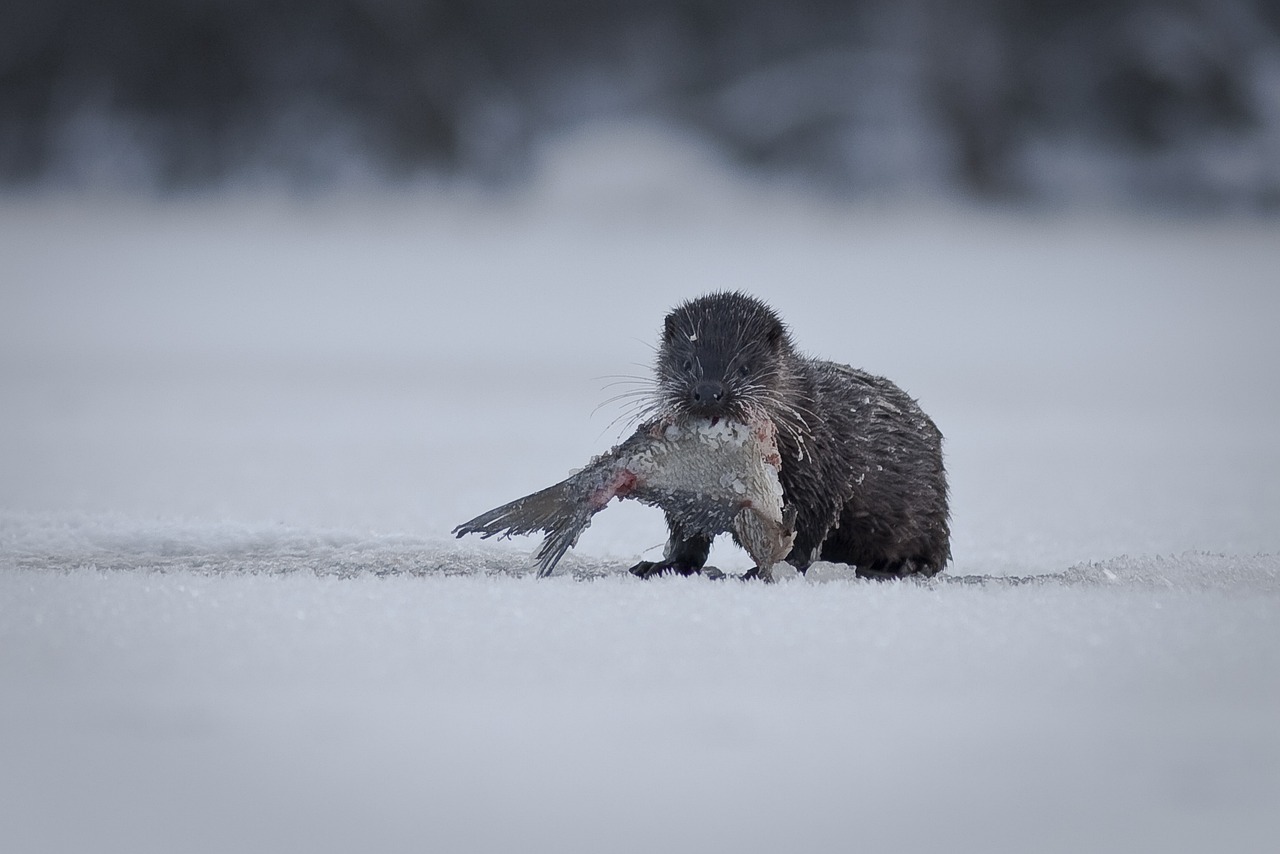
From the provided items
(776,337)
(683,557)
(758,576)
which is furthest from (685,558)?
(776,337)

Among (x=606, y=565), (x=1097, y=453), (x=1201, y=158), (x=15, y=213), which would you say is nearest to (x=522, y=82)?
(x=15, y=213)

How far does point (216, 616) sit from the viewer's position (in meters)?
2.67

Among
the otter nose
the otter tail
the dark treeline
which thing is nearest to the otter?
the otter nose

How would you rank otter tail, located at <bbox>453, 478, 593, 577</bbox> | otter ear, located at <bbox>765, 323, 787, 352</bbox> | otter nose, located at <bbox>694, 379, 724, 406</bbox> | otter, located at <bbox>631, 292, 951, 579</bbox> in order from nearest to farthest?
otter tail, located at <bbox>453, 478, 593, 577</bbox> → otter nose, located at <bbox>694, 379, 724, 406</bbox> → otter, located at <bbox>631, 292, 951, 579</bbox> → otter ear, located at <bbox>765, 323, 787, 352</bbox>

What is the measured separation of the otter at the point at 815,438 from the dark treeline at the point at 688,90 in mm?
10275

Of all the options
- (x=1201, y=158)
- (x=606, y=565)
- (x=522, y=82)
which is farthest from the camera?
(x=522, y=82)

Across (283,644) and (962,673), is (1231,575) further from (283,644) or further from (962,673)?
(283,644)

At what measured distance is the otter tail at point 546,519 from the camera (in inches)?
119

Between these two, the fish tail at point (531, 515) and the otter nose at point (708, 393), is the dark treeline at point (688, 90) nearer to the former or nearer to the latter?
the otter nose at point (708, 393)

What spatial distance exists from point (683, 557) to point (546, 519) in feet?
1.38

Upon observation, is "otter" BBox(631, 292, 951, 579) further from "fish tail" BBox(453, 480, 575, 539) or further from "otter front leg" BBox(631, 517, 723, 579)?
"fish tail" BBox(453, 480, 575, 539)

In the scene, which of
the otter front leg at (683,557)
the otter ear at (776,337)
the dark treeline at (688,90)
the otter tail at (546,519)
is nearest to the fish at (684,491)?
the otter tail at (546,519)

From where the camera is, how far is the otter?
330cm

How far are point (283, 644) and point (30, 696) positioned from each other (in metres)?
0.39
